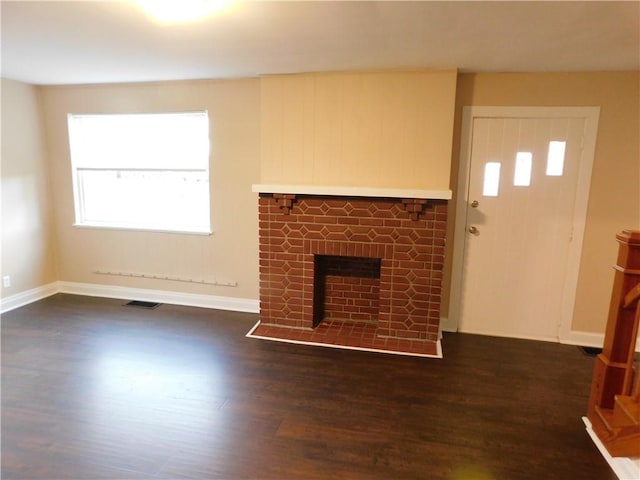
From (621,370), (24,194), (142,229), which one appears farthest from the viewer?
(142,229)

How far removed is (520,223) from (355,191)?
149 centimetres

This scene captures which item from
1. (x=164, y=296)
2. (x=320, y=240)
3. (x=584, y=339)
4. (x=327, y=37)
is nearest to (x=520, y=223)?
(x=584, y=339)

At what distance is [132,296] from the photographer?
14.5ft

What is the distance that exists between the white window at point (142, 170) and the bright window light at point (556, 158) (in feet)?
10.2

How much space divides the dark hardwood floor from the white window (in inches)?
49.5

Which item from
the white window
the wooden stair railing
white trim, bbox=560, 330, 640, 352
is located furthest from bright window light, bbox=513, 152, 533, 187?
the white window

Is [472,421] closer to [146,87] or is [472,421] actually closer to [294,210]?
[294,210]

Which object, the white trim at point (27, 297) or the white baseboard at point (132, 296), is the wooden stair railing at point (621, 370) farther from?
the white trim at point (27, 297)

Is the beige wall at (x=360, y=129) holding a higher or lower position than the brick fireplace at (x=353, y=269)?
higher

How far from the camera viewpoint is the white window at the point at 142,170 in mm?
4035

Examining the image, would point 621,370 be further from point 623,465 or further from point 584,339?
point 584,339

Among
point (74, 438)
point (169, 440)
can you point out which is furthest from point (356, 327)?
point (74, 438)

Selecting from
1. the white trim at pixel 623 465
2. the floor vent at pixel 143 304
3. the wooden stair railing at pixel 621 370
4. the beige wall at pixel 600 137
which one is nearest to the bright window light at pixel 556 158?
the beige wall at pixel 600 137

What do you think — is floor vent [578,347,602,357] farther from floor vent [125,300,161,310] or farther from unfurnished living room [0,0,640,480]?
floor vent [125,300,161,310]
